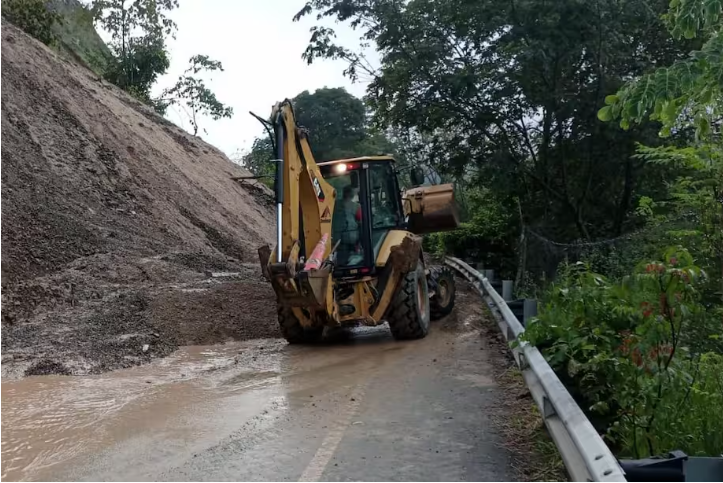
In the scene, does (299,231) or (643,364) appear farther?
(299,231)

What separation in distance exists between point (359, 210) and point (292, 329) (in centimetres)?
207

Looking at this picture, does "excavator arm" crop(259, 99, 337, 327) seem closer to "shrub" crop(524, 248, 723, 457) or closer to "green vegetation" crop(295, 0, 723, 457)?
"green vegetation" crop(295, 0, 723, 457)

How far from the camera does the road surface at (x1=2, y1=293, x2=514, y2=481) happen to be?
4.74 meters

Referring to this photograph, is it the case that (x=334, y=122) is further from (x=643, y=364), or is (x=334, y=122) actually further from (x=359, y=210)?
(x=643, y=364)

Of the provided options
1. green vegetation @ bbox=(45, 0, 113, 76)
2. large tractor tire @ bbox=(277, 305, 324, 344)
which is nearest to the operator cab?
large tractor tire @ bbox=(277, 305, 324, 344)

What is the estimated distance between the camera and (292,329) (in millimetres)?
10117

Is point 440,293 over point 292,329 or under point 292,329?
over

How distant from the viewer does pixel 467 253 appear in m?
22.1

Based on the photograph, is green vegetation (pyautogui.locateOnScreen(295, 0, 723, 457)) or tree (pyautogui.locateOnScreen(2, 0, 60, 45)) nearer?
green vegetation (pyautogui.locateOnScreen(295, 0, 723, 457))

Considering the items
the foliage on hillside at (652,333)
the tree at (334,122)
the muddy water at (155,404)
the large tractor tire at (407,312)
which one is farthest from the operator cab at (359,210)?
the tree at (334,122)

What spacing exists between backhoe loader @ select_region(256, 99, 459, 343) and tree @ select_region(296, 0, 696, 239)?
5.96 m

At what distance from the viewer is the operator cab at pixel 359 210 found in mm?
10117

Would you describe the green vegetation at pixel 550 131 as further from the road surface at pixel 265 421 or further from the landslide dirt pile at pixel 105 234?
the landslide dirt pile at pixel 105 234

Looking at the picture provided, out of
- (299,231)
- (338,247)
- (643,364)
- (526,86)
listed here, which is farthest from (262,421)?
(526,86)
